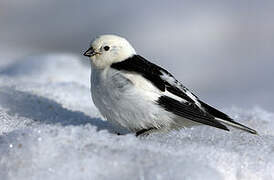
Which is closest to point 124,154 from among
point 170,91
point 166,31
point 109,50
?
point 170,91

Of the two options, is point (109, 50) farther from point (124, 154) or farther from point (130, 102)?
point (124, 154)

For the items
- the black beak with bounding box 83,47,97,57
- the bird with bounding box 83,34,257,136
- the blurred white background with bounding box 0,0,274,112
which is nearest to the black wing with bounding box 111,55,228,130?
the bird with bounding box 83,34,257,136

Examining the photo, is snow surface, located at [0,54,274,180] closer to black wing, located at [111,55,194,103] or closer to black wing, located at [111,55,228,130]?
black wing, located at [111,55,228,130]

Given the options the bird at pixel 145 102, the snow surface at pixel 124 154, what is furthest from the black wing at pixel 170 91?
the snow surface at pixel 124 154

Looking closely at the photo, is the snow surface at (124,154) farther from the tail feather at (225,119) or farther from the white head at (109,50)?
the white head at (109,50)

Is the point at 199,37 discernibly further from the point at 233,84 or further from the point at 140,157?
the point at 140,157

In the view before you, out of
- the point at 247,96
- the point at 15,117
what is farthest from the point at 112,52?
the point at 247,96

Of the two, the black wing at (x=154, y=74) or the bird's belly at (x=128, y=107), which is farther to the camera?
the black wing at (x=154, y=74)
